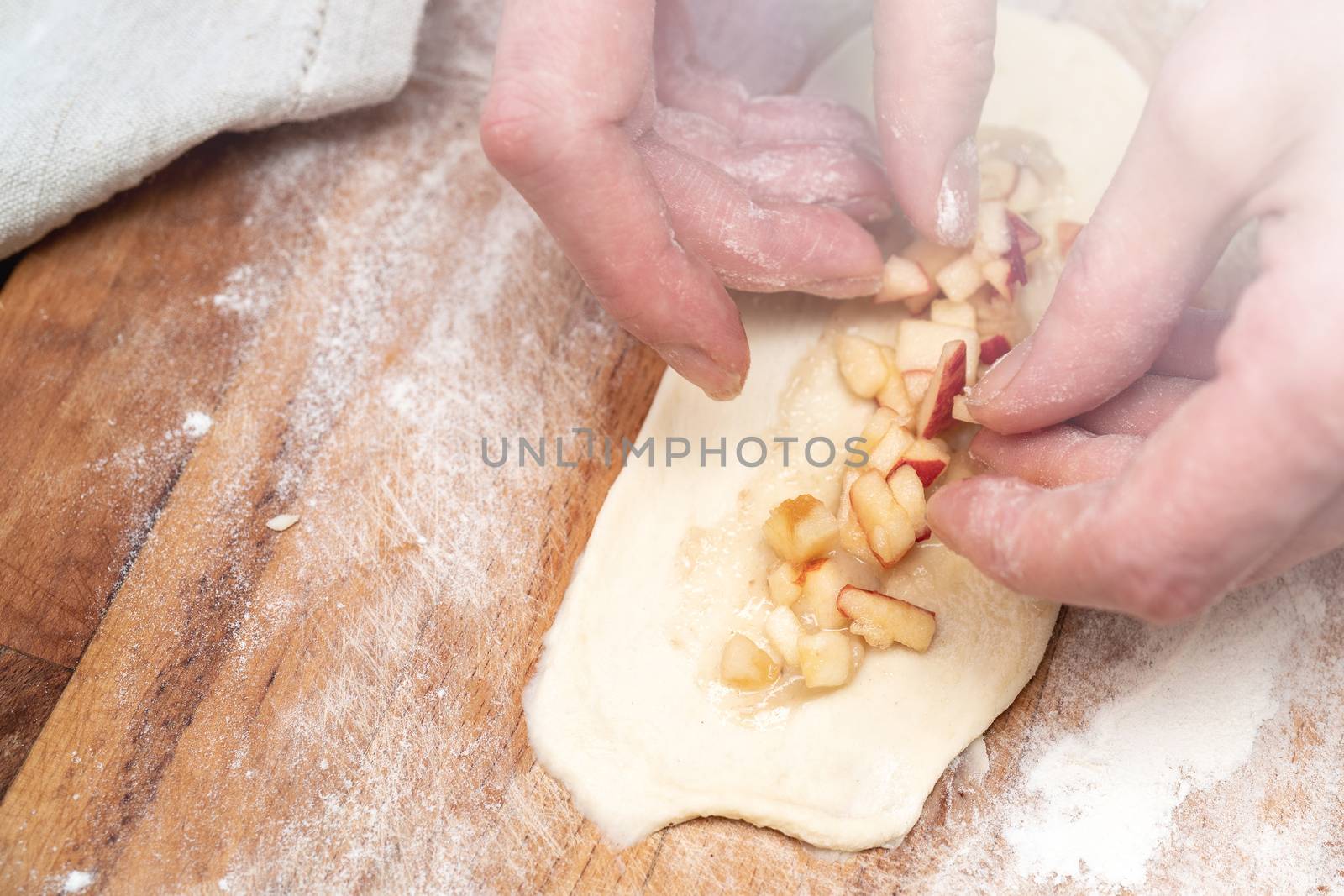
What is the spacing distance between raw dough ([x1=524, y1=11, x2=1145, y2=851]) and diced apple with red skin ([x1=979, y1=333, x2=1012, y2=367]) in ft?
0.41

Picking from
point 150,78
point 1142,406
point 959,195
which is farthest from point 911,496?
point 150,78

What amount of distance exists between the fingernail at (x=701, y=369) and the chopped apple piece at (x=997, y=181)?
486 mm

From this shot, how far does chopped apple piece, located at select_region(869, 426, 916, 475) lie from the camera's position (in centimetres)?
118

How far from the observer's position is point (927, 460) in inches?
46.0

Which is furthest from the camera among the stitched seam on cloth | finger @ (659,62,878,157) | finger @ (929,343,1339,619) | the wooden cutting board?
the stitched seam on cloth

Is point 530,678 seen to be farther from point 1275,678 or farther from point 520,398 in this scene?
point 1275,678

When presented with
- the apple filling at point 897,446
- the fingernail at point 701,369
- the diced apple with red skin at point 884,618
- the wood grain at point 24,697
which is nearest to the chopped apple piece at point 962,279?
the apple filling at point 897,446

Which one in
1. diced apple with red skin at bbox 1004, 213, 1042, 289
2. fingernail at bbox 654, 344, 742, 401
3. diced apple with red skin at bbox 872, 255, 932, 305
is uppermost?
diced apple with red skin at bbox 1004, 213, 1042, 289

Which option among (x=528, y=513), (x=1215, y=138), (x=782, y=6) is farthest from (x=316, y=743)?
(x=782, y=6)

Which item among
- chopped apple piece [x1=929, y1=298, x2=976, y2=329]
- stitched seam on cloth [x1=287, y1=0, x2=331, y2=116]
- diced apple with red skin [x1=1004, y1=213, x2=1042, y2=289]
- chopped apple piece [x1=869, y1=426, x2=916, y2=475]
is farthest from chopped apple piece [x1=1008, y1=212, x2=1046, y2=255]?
stitched seam on cloth [x1=287, y1=0, x2=331, y2=116]

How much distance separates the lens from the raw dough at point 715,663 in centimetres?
110

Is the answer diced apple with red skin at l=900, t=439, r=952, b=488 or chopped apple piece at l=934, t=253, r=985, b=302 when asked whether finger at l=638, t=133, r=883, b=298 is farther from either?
diced apple with red skin at l=900, t=439, r=952, b=488

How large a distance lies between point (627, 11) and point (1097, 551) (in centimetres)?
73

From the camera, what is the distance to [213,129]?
142cm
